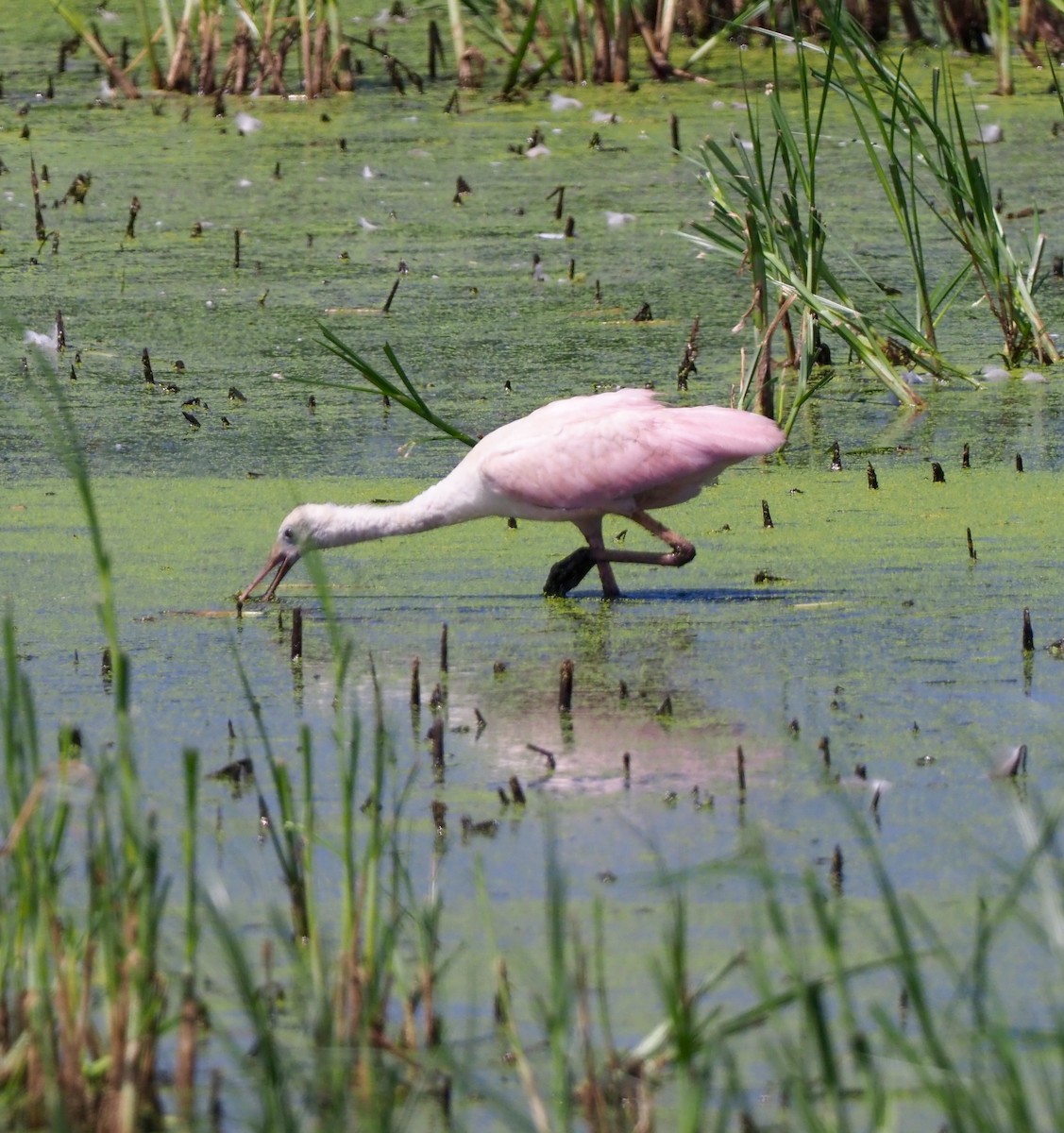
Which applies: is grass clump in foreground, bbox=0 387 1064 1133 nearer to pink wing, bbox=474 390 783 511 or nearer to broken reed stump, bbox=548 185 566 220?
pink wing, bbox=474 390 783 511

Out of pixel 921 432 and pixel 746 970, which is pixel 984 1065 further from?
pixel 921 432

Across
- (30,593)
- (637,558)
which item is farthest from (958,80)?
(30,593)

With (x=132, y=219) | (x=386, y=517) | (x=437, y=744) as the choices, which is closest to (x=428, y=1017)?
(x=437, y=744)

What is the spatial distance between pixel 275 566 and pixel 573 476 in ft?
2.10

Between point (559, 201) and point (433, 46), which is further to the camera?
point (433, 46)

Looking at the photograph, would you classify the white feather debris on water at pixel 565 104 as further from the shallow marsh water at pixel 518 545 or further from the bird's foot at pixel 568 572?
the bird's foot at pixel 568 572

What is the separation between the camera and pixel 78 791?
3.17m

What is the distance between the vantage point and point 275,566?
4.79m

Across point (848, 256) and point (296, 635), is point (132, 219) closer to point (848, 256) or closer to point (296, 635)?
point (848, 256)

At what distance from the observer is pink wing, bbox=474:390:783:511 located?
479 centimetres

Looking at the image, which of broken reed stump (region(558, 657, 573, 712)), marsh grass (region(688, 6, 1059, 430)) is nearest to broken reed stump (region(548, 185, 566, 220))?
marsh grass (region(688, 6, 1059, 430))

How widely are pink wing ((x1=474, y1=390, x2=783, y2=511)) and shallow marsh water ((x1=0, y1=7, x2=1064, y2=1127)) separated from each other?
23 centimetres

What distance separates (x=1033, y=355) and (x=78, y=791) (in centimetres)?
434

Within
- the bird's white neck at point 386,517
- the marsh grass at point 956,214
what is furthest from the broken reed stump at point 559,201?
the bird's white neck at point 386,517
